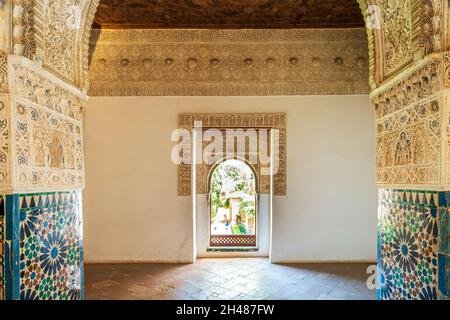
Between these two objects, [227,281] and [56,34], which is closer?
[56,34]

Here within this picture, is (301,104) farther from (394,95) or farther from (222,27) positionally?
(394,95)

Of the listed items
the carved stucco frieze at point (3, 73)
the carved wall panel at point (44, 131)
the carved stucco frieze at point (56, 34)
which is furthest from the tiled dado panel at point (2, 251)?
the carved stucco frieze at point (56, 34)

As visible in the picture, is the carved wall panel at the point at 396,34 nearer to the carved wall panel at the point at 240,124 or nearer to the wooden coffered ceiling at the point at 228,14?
the wooden coffered ceiling at the point at 228,14

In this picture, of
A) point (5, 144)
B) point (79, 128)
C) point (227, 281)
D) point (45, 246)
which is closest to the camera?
point (5, 144)

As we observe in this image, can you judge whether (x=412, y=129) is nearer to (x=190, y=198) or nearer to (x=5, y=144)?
(x=5, y=144)

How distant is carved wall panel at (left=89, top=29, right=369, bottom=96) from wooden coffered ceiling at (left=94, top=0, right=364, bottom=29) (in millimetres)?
161

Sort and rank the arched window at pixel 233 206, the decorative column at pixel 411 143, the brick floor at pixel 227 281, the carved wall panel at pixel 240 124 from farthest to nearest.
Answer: the arched window at pixel 233 206 → the carved wall panel at pixel 240 124 → the brick floor at pixel 227 281 → the decorative column at pixel 411 143

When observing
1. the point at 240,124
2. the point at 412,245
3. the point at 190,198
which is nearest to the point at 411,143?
the point at 412,245

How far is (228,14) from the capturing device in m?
4.19

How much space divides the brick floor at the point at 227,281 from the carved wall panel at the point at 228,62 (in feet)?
9.41

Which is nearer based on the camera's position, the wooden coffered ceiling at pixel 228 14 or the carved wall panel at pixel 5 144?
the carved wall panel at pixel 5 144

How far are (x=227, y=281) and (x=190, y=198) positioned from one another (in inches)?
57.7

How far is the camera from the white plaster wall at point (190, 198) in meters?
4.57
